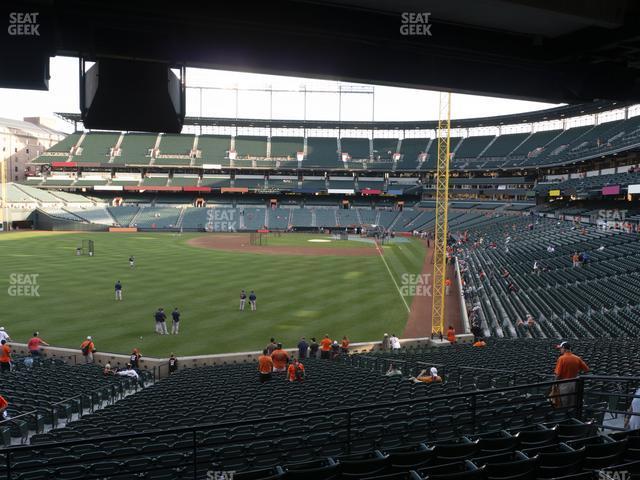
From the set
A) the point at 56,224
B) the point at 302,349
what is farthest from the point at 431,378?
the point at 56,224

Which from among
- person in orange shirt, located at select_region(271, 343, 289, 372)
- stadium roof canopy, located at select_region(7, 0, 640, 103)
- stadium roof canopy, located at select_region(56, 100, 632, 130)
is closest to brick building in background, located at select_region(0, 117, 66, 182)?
stadium roof canopy, located at select_region(56, 100, 632, 130)

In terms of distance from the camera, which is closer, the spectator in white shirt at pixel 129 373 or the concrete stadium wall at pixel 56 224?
the spectator in white shirt at pixel 129 373

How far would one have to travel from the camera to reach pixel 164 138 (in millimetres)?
107750

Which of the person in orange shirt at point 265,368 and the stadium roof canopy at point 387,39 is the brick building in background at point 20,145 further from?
the stadium roof canopy at point 387,39

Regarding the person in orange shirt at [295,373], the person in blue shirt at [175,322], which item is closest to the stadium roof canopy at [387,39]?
the person in orange shirt at [295,373]

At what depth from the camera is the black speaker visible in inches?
256

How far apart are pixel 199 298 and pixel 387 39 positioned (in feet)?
91.5

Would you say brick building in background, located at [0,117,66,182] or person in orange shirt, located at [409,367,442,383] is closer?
person in orange shirt, located at [409,367,442,383]

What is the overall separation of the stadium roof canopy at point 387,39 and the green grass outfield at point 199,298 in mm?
17536

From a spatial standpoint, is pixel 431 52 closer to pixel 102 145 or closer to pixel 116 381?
pixel 116 381

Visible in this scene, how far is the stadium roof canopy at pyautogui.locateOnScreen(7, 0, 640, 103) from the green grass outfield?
17.5 meters

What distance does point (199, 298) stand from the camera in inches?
1258

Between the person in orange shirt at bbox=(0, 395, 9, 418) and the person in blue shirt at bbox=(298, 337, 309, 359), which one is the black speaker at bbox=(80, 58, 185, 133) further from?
the person in blue shirt at bbox=(298, 337, 309, 359)

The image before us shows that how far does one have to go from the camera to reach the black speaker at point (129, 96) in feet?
21.3
